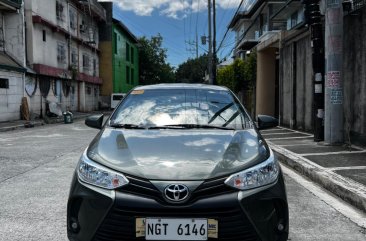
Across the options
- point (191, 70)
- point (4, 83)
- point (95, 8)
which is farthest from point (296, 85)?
point (191, 70)

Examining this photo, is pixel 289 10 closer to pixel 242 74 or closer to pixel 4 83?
pixel 242 74

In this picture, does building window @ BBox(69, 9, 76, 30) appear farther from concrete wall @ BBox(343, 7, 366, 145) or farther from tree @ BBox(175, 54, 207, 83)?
tree @ BBox(175, 54, 207, 83)

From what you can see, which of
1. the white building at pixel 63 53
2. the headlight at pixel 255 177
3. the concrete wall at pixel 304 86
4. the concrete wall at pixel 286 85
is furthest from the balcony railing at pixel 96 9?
the headlight at pixel 255 177

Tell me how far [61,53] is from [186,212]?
30.5m

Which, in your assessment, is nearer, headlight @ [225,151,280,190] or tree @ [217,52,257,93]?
headlight @ [225,151,280,190]

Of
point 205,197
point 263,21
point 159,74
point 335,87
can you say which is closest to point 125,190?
point 205,197

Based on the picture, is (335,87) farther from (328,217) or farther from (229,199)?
(229,199)

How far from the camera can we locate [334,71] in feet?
32.1

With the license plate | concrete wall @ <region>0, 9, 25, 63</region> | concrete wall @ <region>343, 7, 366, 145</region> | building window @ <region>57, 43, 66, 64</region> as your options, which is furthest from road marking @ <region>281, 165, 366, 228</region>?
building window @ <region>57, 43, 66, 64</region>

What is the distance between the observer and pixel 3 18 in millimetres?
24328

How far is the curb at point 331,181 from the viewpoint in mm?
5297

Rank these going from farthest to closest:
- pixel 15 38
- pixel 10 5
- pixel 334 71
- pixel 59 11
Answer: pixel 59 11
pixel 15 38
pixel 10 5
pixel 334 71

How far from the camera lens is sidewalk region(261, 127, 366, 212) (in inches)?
221

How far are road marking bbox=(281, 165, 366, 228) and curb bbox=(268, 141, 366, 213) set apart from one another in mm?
84
